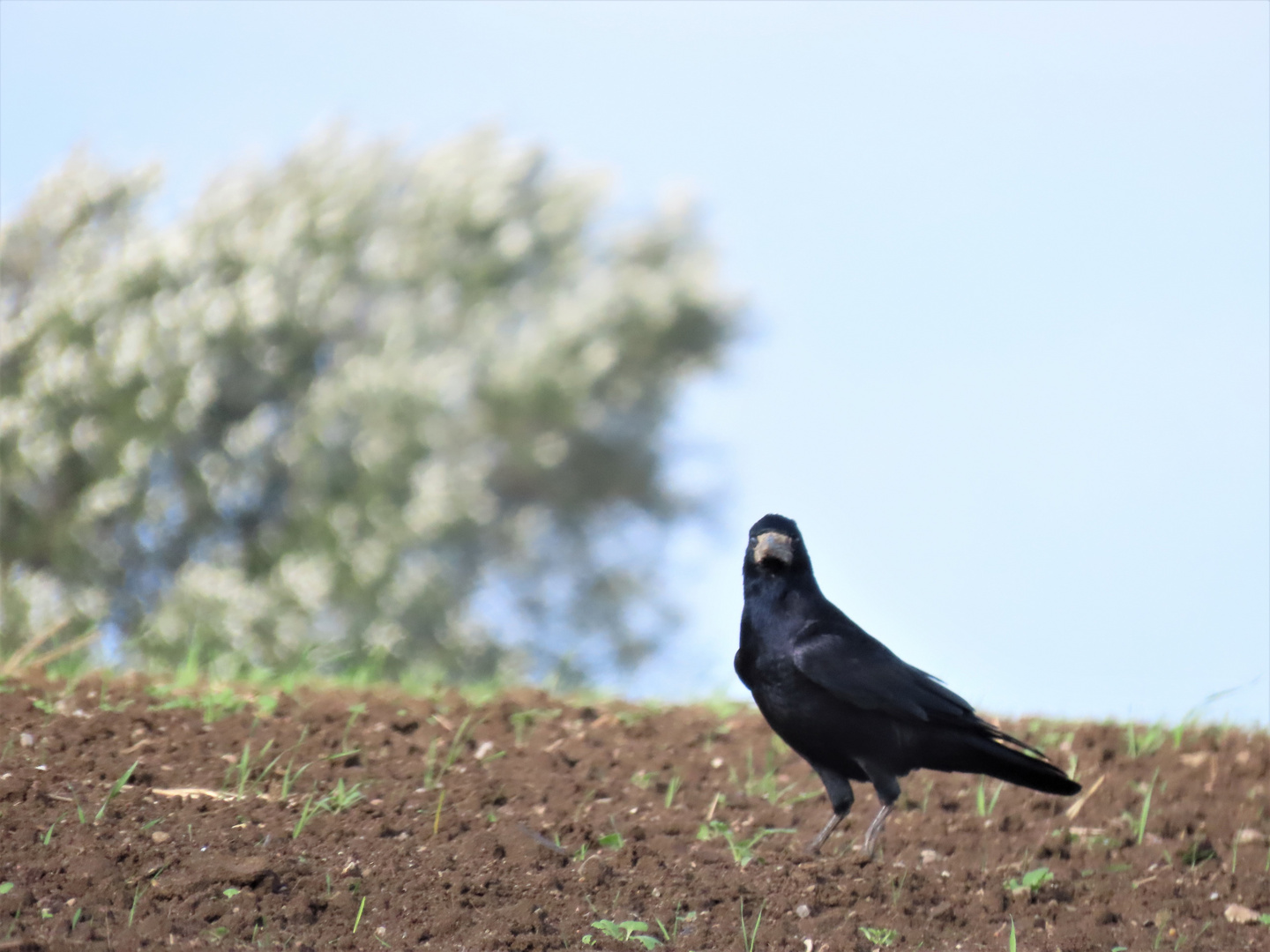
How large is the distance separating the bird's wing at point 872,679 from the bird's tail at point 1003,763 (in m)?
0.11

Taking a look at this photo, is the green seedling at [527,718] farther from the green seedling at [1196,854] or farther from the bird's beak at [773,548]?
the green seedling at [1196,854]

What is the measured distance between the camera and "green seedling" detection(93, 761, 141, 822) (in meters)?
4.21

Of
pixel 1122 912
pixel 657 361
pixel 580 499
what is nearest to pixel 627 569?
pixel 580 499

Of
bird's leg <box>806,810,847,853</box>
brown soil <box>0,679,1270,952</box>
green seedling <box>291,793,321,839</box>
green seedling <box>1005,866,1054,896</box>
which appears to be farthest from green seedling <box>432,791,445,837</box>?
green seedling <box>1005,866,1054,896</box>

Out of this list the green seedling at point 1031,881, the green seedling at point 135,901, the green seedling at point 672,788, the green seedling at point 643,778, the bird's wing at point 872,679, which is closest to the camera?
the green seedling at point 135,901

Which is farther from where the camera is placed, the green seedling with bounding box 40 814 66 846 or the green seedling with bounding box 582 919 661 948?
the green seedling with bounding box 40 814 66 846

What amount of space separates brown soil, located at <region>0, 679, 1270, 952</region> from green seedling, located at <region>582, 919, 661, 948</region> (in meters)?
0.02

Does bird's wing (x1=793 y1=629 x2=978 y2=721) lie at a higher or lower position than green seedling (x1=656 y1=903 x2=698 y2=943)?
higher

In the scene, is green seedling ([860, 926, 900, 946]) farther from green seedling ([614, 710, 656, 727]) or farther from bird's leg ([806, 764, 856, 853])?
green seedling ([614, 710, 656, 727])

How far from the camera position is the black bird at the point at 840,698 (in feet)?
14.9

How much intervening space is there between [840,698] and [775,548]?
0.57 metres

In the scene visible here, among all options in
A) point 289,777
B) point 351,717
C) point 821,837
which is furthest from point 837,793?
point 351,717

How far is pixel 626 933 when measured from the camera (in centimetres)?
363

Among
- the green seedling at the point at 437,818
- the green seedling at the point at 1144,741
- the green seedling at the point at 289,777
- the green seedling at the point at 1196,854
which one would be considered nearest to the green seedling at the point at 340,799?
the green seedling at the point at 289,777
